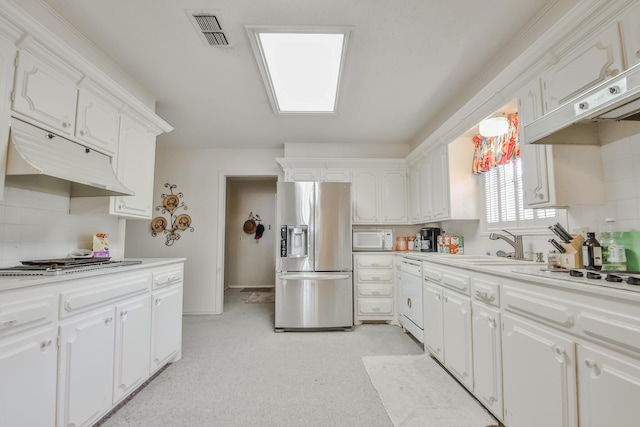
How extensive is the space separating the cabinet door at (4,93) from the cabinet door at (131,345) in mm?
991

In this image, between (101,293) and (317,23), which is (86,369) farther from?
(317,23)

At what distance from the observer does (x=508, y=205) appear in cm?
252

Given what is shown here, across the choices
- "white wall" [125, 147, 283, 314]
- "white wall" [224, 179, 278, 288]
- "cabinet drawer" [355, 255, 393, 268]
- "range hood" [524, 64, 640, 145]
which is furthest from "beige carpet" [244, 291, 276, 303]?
"range hood" [524, 64, 640, 145]

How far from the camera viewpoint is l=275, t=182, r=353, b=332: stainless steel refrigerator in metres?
3.32

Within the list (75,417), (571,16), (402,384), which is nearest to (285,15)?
(571,16)

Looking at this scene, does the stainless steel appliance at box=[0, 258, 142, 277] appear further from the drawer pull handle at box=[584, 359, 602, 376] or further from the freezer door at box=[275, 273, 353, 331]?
the drawer pull handle at box=[584, 359, 602, 376]

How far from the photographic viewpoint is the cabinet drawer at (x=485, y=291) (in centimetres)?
163

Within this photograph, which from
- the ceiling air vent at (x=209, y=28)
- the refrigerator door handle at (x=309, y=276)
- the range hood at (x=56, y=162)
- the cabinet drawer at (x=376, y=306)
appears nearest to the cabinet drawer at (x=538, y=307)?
the refrigerator door handle at (x=309, y=276)

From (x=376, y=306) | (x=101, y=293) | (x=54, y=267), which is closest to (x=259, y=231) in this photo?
(x=376, y=306)

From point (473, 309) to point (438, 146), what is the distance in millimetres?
1956

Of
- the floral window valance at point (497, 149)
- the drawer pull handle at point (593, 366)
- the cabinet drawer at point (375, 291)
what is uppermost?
the floral window valance at point (497, 149)

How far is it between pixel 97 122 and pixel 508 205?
345cm

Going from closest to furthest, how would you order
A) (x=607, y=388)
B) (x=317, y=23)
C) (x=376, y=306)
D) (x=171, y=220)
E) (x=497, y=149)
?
(x=607, y=388)
(x=317, y=23)
(x=497, y=149)
(x=376, y=306)
(x=171, y=220)

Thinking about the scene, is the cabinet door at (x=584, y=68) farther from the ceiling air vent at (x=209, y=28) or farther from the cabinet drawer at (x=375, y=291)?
the cabinet drawer at (x=375, y=291)
